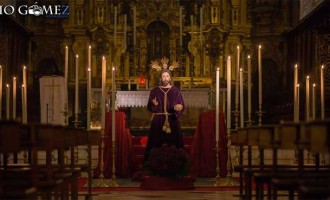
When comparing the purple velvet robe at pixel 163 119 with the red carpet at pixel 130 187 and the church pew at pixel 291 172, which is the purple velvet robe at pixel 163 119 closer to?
the red carpet at pixel 130 187

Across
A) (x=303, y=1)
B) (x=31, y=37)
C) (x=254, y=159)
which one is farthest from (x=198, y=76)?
(x=254, y=159)

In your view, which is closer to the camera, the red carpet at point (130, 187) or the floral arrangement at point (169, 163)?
the red carpet at point (130, 187)

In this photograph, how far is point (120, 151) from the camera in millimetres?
15016

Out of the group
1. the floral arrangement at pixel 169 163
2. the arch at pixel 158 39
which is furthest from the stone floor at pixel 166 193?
the arch at pixel 158 39

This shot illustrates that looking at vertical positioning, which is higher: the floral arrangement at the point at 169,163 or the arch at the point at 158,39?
the arch at the point at 158,39

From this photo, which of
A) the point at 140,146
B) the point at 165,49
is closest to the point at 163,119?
the point at 140,146

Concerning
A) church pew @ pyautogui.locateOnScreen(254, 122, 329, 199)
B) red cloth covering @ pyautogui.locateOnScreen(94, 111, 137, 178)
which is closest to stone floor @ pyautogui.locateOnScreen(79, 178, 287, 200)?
red cloth covering @ pyautogui.locateOnScreen(94, 111, 137, 178)

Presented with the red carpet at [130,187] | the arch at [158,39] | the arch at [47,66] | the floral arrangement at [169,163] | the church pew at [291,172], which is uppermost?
the arch at [158,39]

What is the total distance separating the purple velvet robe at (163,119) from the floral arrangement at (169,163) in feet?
4.17

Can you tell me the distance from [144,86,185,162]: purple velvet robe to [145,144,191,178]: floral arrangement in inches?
50.0

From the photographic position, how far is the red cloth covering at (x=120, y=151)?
1469 centimetres

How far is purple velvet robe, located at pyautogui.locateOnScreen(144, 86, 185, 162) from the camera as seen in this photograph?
14.3 metres

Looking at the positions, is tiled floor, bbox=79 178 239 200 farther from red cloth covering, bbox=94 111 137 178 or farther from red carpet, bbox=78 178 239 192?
red cloth covering, bbox=94 111 137 178

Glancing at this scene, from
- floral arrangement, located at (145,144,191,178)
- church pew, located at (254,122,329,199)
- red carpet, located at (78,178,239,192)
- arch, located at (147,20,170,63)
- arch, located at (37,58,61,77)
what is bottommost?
red carpet, located at (78,178,239,192)
